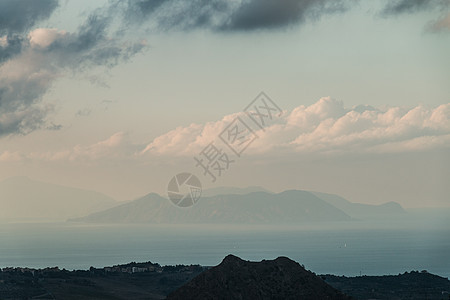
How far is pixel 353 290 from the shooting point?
197 meters

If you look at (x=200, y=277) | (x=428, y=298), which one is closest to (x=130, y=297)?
(x=200, y=277)

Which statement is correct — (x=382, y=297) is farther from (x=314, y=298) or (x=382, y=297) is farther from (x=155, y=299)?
(x=155, y=299)

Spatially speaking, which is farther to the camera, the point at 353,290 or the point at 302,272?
the point at 353,290

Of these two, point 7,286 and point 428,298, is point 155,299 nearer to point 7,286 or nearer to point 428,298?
point 7,286

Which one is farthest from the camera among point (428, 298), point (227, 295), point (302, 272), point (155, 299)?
point (155, 299)

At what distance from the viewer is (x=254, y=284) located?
145750 millimetres

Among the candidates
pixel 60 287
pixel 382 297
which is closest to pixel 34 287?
pixel 60 287

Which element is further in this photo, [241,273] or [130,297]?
[130,297]

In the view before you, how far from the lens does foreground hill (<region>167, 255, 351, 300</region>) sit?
141 m

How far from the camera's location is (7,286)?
7672 inches

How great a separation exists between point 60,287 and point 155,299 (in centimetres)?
2919

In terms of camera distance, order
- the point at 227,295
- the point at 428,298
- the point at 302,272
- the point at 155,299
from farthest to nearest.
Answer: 1. the point at 155,299
2. the point at 428,298
3. the point at 302,272
4. the point at 227,295

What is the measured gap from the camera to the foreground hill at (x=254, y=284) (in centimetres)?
14109

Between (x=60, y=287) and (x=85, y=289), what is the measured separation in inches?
286
